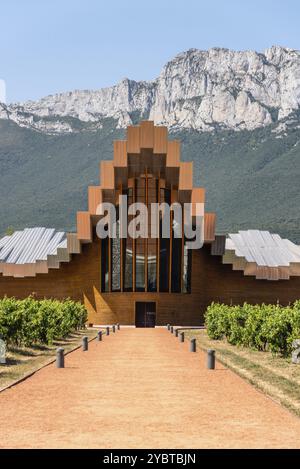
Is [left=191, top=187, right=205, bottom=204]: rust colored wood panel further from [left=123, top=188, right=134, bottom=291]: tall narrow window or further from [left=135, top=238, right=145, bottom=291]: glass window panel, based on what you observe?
[left=135, top=238, right=145, bottom=291]: glass window panel

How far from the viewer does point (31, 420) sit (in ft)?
32.6

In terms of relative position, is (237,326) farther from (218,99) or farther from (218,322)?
(218,99)

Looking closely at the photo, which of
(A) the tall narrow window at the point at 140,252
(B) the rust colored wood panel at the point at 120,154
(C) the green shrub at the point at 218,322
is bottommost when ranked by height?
(C) the green shrub at the point at 218,322

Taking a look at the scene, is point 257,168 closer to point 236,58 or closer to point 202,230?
point 236,58

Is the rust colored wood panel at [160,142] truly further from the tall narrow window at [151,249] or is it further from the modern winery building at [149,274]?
the tall narrow window at [151,249]

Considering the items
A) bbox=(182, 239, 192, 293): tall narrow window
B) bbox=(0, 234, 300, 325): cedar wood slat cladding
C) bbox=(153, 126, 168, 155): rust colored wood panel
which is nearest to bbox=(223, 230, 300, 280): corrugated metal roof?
bbox=(0, 234, 300, 325): cedar wood slat cladding

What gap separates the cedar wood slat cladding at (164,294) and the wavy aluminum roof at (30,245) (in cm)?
428

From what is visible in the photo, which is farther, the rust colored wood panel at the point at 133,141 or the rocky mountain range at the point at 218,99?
the rocky mountain range at the point at 218,99

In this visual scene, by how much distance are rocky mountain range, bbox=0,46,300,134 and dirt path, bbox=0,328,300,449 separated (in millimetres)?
143711

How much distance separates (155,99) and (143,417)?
190 m

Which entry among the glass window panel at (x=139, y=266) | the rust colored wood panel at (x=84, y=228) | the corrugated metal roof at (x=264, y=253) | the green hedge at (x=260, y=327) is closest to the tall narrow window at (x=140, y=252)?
the glass window panel at (x=139, y=266)

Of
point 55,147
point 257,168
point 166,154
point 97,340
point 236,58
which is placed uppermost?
point 236,58

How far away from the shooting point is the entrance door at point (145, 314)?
49812 mm

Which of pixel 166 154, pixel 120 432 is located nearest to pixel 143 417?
pixel 120 432
